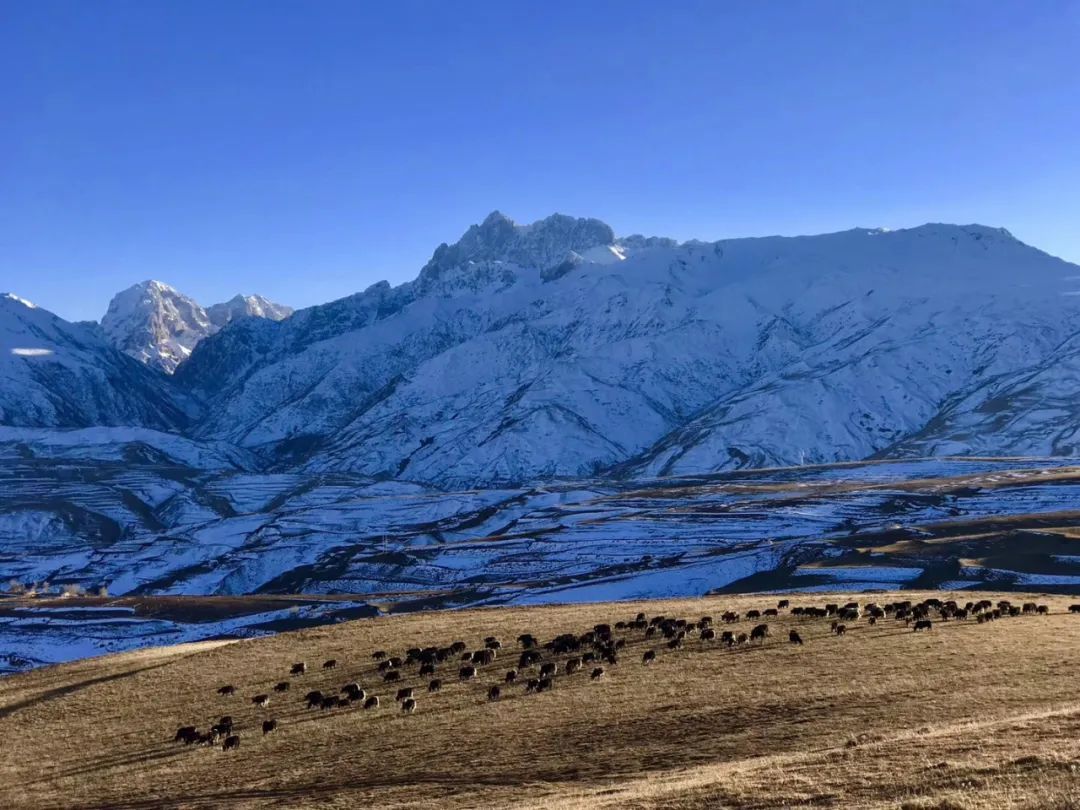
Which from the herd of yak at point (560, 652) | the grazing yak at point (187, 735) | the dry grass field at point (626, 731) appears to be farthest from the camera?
the herd of yak at point (560, 652)

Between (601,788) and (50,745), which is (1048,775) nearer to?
(601,788)

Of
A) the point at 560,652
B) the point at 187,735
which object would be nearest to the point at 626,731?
the point at 560,652

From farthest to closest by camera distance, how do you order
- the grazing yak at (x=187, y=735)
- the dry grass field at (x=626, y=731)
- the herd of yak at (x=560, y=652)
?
the herd of yak at (x=560, y=652) → the grazing yak at (x=187, y=735) → the dry grass field at (x=626, y=731)

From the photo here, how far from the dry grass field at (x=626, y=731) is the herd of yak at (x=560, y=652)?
0.61 metres

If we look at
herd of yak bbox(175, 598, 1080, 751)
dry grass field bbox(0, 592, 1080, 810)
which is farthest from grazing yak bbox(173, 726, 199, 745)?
dry grass field bbox(0, 592, 1080, 810)

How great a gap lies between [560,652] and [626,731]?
1679 cm

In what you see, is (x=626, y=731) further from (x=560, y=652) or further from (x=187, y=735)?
(x=187, y=735)

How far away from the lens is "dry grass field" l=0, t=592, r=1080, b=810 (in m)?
30.6

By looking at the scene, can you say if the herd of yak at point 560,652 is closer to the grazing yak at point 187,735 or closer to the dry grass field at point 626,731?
→ the grazing yak at point 187,735

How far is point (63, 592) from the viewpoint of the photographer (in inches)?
7441

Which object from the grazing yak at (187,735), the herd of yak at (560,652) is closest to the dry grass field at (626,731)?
the grazing yak at (187,735)

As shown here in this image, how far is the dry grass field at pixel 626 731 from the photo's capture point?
30.6 meters

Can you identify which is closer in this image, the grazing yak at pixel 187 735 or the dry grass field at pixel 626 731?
the dry grass field at pixel 626 731

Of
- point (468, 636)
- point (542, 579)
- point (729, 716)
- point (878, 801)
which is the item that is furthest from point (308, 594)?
point (878, 801)
